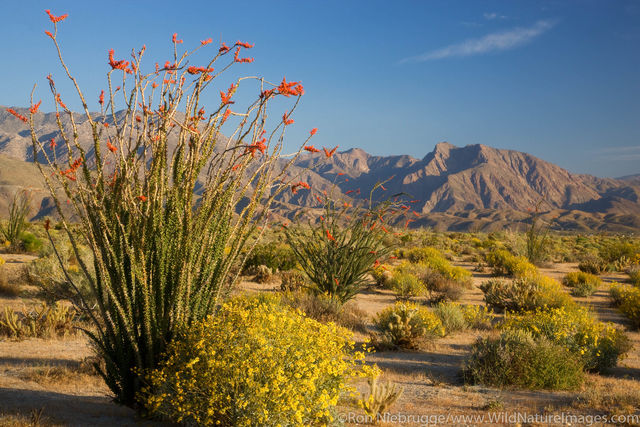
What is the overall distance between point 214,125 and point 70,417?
10.2 feet

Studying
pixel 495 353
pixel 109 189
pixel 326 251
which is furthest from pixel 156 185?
pixel 326 251

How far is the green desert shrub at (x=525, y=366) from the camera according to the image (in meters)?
6.34

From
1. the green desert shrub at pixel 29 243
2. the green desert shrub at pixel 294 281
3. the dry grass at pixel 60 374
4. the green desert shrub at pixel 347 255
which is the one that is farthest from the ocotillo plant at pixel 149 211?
the green desert shrub at pixel 29 243

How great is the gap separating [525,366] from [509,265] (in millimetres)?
13557

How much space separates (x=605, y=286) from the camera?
17000 millimetres

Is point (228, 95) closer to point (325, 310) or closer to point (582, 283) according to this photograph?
point (325, 310)

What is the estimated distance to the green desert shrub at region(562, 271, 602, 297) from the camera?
1503 centimetres

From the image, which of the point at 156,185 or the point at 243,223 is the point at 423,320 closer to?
the point at 243,223

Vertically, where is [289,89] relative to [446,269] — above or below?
above

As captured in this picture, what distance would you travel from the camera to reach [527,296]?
1193 cm

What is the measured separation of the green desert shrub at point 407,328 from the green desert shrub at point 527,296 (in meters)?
3.51

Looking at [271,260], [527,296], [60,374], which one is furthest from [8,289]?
[527,296]

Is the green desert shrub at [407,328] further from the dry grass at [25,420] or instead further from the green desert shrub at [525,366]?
the dry grass at [25,420]

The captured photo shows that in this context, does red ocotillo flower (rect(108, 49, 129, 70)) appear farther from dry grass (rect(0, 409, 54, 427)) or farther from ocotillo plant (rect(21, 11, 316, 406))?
dry grass (rect(0, 409, 54, 427))
